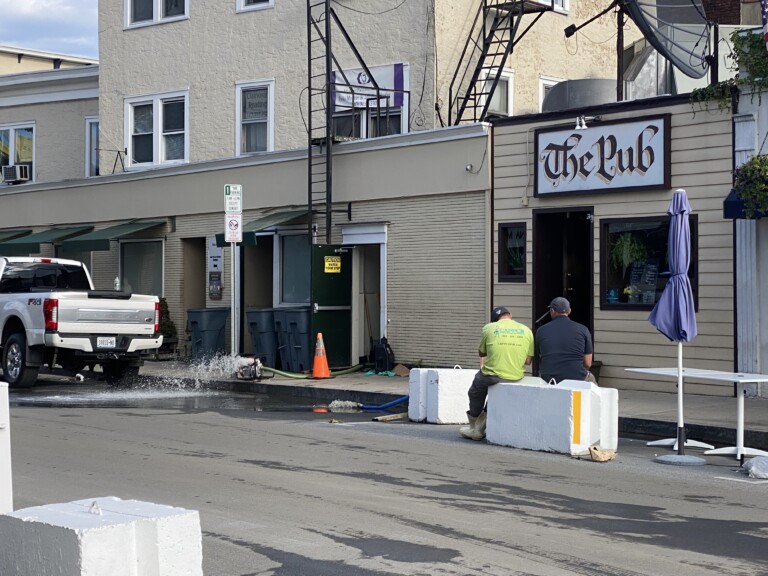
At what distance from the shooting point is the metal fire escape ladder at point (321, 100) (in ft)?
68.9

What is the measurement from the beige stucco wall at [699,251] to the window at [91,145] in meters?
14.9

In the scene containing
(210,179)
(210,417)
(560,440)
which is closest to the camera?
(560,440)

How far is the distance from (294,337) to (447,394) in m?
6.92

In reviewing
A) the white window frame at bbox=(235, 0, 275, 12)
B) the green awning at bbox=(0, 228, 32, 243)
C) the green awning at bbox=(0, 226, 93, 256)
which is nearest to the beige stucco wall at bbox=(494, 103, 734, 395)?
the white window frame at bbox=(235, 0, 275, 12)

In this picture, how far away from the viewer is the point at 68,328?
57.5ft

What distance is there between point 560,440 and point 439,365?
26.5 feet

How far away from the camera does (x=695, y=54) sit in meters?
18.7

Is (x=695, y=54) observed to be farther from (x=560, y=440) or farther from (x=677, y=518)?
(x=677, y=518)

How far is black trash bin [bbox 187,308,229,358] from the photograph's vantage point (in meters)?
22.5

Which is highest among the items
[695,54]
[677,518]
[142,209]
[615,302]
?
[695,54]

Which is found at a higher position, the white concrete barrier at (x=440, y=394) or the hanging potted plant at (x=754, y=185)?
the hanging potted plant at (x=754, y=185)

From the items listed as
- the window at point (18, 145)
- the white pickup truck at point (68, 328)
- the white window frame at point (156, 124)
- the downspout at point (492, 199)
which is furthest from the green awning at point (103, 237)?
the downspout at point (492, 199)

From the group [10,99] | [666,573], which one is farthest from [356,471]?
[10,99]

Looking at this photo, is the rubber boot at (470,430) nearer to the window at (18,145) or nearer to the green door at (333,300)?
the green door at (333,300)
